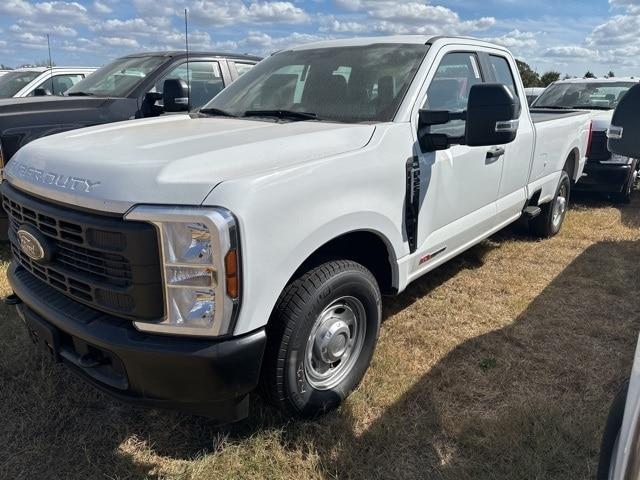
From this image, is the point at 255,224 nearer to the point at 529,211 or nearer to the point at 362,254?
the point at 362,254

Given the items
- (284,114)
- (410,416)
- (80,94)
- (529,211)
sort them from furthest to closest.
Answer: (80,94), (529,211), (284,114), (410,416)

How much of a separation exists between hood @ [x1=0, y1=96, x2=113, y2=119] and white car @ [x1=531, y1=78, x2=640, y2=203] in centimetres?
613

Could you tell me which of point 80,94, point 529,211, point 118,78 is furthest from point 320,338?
point 80,94

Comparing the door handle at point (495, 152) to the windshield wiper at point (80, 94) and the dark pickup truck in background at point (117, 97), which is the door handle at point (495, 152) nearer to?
the dark pickup truck in background at point (117, 97)

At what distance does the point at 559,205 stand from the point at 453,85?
3.08m

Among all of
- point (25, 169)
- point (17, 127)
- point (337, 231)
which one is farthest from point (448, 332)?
point (17, 127)

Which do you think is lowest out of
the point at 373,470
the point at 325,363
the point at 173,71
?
the point at 373,470

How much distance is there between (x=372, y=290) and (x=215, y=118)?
1591 mm

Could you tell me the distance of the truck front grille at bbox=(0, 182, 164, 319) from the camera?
2.07m

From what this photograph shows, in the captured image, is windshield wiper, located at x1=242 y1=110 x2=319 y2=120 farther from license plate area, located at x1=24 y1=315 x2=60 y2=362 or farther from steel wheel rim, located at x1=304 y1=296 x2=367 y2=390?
license plate area, located at x1=24 y1=315 x2=60 y2=362

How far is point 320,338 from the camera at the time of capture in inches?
107

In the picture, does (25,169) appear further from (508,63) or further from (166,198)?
(508,63)

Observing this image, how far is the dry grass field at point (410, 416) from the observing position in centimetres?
252

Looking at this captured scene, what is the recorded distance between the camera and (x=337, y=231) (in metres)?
2.60
